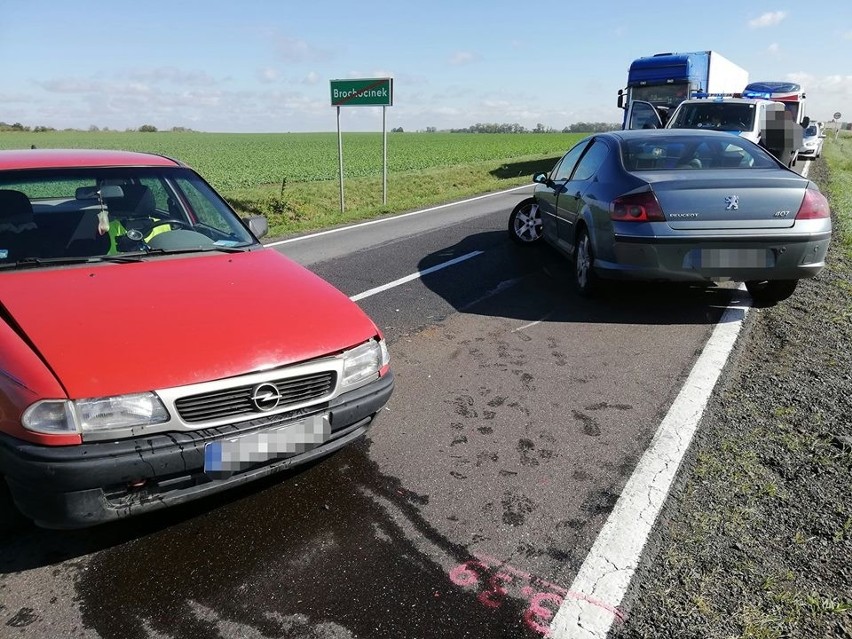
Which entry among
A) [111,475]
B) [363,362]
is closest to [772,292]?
[363,362]

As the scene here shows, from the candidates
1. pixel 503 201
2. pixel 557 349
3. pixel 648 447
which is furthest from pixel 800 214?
pixel 503 201

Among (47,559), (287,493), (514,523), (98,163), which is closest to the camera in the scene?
(47,559)

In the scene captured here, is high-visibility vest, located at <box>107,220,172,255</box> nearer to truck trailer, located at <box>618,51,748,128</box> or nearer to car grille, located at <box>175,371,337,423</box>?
car grille, located at <box>175,371,337,423</box>

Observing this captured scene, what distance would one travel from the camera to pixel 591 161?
666cm

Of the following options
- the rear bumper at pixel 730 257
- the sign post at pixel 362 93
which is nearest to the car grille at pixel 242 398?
the rear bumper at pixel 730 257

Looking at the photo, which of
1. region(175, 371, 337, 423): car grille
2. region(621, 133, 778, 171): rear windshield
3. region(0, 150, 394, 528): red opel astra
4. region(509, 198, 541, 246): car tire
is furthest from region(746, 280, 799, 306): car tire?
region(175, 371, 337, 423): car grille

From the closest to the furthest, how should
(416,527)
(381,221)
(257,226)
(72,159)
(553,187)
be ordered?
(416,527) < (72,159) < (257,226) < (553,187) < (381,221)

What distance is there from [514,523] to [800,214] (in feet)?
12.9

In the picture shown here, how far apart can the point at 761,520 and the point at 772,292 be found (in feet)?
12.7

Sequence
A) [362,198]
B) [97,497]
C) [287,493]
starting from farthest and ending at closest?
[362,198] → [287,493] → [97,497]

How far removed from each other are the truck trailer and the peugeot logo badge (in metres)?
19.1

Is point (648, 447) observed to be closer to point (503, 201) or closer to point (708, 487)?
point (708, 487)

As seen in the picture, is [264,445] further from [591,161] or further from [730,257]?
[591,161]

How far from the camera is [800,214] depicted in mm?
5160
